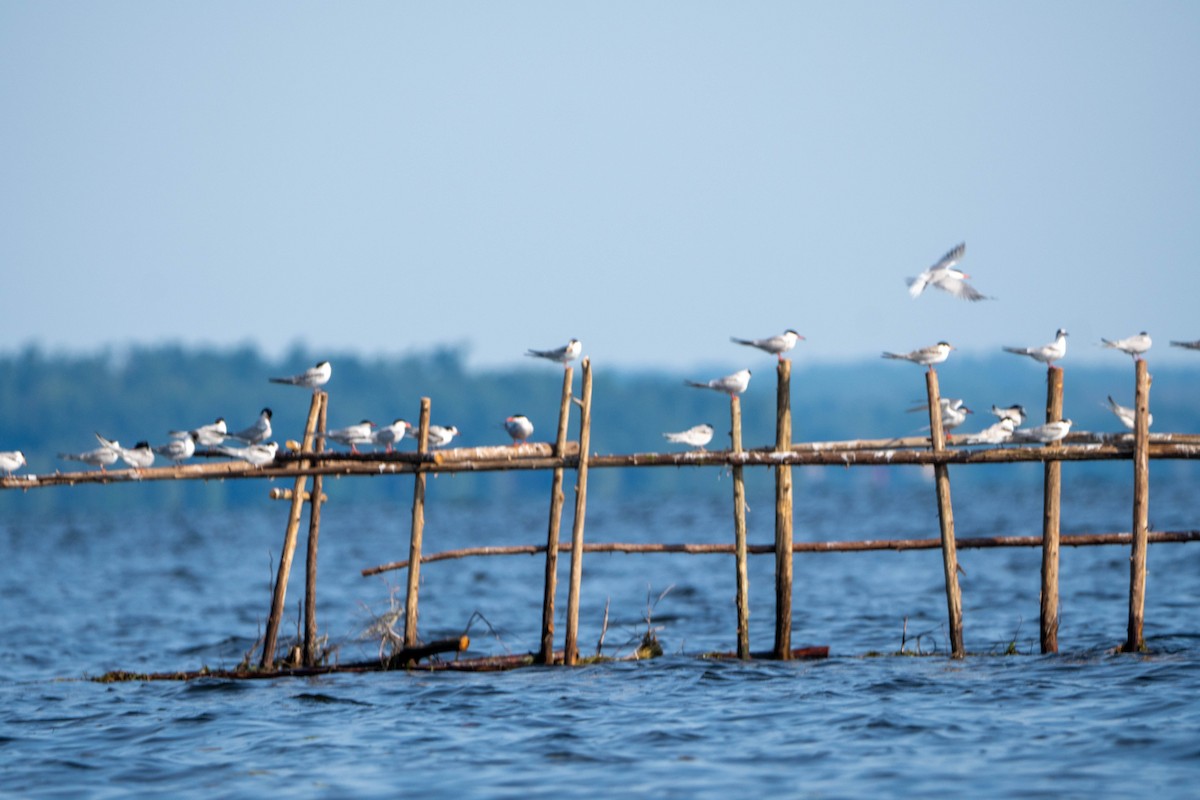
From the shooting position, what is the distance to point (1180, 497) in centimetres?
7950

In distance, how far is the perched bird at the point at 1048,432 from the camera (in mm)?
15344

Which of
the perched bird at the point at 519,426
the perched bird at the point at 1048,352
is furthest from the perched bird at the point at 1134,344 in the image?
the perched bird at the point at 519,426

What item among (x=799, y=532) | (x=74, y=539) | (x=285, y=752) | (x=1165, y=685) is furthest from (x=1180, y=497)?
(x=285, y=752)

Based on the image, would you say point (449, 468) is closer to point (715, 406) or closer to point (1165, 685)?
point (1165, 685)

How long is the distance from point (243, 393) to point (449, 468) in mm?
146621

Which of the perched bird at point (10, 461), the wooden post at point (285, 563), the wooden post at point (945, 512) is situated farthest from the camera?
the perched bird at point (10, 461)

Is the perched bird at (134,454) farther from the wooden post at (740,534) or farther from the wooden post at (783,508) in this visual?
the wooden post at (783,508)

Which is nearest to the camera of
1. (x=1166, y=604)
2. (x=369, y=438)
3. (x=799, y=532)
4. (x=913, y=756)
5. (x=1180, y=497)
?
(x=913, y=756)

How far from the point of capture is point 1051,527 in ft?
51.0

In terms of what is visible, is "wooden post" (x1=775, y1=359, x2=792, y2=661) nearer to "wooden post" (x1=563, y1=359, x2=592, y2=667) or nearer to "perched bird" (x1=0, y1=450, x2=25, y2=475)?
"wooden post" (x1=563, y1=359, x2=592, y2=667)

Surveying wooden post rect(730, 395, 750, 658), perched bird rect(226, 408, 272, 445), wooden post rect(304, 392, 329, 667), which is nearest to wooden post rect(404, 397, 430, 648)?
wooden post rect(304, 392, 329, 667)

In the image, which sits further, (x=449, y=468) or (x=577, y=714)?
(x=449, y=468)

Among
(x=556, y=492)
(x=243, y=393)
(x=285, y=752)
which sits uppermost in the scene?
(x=243, y=393)

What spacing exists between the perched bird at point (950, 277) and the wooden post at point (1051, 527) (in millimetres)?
3341
